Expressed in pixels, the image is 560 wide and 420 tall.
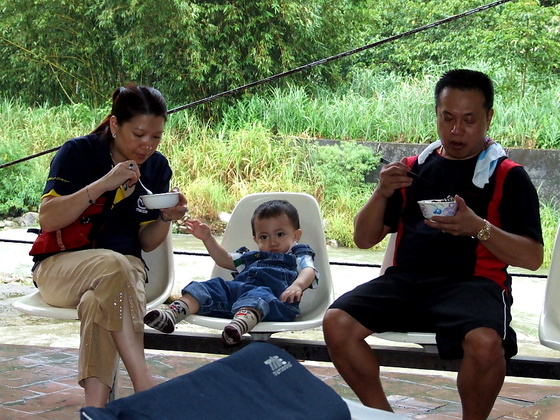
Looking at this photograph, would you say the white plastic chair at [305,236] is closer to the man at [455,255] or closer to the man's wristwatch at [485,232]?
the man at [455,255]

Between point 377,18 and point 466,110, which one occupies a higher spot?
point 377,18

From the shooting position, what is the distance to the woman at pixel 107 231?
7.77 feet

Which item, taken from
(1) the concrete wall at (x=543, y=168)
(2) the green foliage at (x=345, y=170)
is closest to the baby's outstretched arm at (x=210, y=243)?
(2) the green foliage at (x=345, y=170)

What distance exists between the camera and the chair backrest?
2.85m

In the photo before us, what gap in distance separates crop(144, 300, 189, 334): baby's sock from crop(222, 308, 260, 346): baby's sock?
0.57ft

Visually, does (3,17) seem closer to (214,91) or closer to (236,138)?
(214,91)

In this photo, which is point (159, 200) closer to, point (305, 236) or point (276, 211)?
point (276, 211)

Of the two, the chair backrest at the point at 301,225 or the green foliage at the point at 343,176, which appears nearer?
the chair backrest at the point at 301,225

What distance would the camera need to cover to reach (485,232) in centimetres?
229

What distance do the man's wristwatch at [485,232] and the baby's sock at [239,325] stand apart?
2.29 ft

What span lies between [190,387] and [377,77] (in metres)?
9.75

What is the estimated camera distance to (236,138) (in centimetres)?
901

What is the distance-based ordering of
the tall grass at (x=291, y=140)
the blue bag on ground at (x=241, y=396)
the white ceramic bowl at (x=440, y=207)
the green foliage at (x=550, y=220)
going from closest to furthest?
1. the blue bag on ground at (x=241, y=396)
2. the white ceramic bowl at (x=440, y=207)
3. the green foliage at (x=550, y=220)
4. the tall grass at (x=291, y=140)

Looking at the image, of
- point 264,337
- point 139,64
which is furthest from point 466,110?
point 139,64
